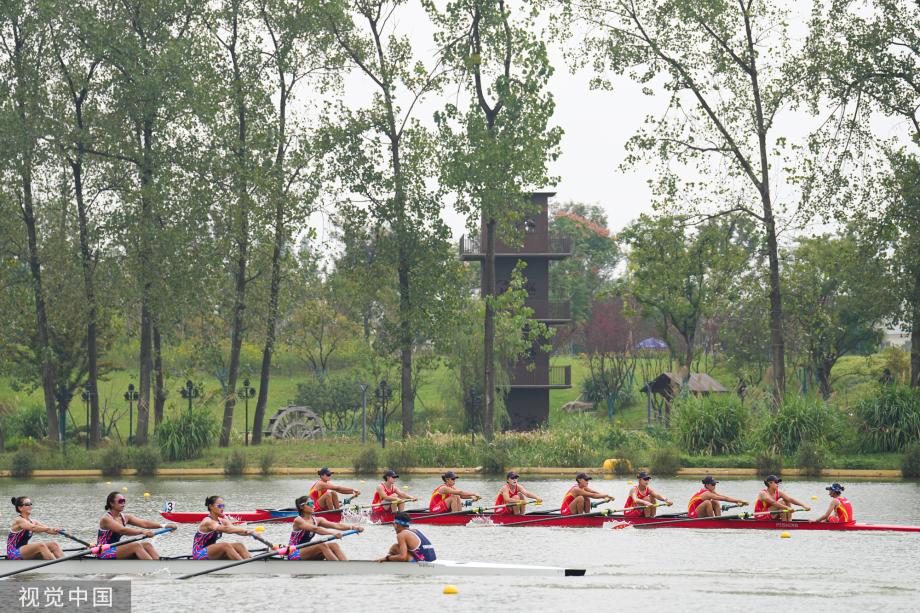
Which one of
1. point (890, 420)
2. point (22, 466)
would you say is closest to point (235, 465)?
point (22, 466)

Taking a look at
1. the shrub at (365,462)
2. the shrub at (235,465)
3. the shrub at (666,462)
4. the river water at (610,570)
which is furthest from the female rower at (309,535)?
the shrub at (235,465)

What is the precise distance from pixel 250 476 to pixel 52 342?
16.0 m

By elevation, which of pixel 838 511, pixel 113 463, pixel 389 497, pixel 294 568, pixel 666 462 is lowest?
pixel 294 568

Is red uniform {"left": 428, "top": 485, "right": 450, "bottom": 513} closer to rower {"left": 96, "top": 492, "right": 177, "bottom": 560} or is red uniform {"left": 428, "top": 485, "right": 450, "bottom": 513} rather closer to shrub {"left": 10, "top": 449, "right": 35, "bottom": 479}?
rower {"left": 96, "top": 492, "right": 177, "bottom": 560}

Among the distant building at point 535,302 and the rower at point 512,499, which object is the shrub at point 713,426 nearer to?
the rower at point 512,499

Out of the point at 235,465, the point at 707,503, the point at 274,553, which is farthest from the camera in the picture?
the point at 235,465

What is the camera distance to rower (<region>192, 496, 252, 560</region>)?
21.3 metres

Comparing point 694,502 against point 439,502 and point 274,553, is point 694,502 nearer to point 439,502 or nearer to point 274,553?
point 439,502

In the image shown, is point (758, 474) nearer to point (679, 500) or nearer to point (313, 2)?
point (679, 500)

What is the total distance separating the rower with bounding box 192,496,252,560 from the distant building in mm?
37012

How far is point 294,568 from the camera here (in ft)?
68.7

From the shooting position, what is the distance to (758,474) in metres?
37.8

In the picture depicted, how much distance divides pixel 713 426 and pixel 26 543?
25316 mm

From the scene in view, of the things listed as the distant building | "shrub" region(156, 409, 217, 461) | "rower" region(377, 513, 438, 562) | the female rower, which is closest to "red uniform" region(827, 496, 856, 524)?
"rower" region(377, 513, 438, 562)
